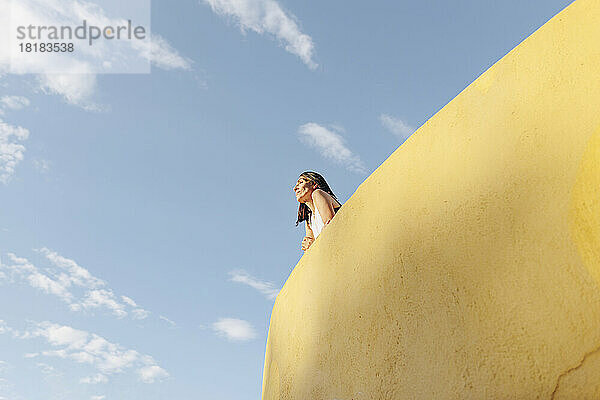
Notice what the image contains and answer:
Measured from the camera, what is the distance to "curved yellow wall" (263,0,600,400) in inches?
65.0

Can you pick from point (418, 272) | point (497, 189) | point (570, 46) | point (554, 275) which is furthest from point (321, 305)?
point (570, 46)

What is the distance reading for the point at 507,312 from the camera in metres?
1.80

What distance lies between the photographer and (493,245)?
1.92 m

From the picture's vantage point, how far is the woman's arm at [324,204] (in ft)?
12.3

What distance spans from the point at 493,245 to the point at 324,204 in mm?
1954

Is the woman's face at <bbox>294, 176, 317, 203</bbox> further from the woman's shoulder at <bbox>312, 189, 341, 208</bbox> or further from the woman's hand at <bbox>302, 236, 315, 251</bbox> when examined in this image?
the woman's hand at <bbox>302, 236, 315, 251</bbox>

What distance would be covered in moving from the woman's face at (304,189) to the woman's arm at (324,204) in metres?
0.13

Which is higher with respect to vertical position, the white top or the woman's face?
the woman's face

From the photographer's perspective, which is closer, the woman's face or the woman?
the woman

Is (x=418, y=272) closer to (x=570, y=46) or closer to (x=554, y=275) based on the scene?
(x=554, y=275)

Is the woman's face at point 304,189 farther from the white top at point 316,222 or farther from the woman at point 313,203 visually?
the white top at point 316,222

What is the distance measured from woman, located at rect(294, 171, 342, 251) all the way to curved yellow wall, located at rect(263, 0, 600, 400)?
3.16 ft

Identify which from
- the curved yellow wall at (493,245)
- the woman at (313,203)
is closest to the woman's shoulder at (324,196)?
the woman at (313,203)

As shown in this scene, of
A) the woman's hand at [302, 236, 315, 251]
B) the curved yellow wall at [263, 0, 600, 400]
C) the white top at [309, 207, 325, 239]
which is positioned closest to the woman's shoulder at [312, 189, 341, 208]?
the white top at [309, 207, 325, 239]
